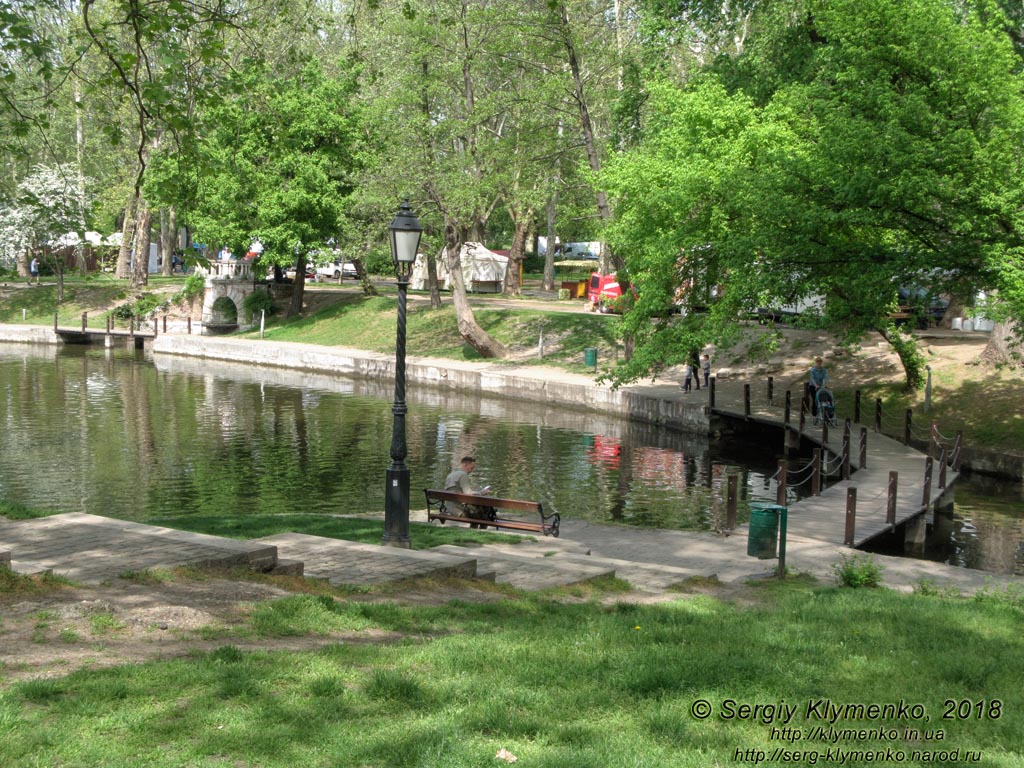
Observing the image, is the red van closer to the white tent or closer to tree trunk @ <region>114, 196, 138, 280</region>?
the white tent

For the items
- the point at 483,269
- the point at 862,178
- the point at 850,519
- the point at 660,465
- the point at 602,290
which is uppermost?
the point at 862,178

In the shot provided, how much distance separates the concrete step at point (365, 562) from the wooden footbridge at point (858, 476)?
21.8 feet

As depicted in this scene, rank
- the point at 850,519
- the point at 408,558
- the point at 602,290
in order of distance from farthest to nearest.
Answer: the point at 602,290 → the point at 850,519 → the point at 408,558

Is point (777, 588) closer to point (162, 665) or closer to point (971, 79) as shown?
point (162, 665)

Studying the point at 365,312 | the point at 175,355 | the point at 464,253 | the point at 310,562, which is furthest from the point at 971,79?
the point at 464,253

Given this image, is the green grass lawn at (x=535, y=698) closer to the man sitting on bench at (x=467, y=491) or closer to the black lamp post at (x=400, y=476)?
the black lamp post at (x=400, y=476)

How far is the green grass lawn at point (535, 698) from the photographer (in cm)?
521

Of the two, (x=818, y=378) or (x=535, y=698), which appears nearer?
(x=535, y=698)

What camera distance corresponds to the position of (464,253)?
63.8m

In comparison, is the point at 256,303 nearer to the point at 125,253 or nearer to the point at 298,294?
the point at 298,294

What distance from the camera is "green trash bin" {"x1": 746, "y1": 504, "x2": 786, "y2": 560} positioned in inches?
525

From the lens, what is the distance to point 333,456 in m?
25.7

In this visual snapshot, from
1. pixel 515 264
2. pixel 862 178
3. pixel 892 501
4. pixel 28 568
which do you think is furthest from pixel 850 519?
pixel 515 264

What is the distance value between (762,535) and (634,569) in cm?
203
